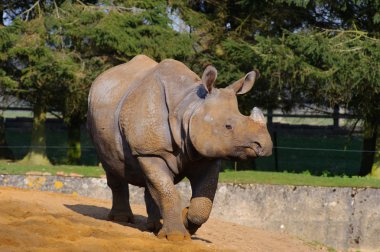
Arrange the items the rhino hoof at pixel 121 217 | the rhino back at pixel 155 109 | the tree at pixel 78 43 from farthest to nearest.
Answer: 1. the tree at pixel 78 43
2. the rhino hoof at pixel 121 217
3. the rhino back at pixel 155 109

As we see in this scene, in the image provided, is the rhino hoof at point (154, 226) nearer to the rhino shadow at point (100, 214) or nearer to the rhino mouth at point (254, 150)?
the rhino shadow at point (100, 214)

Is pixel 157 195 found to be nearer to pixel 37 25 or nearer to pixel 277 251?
pixel 277 251

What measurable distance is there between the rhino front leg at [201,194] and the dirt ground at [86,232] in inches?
10.0

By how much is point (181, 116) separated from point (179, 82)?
544 mm

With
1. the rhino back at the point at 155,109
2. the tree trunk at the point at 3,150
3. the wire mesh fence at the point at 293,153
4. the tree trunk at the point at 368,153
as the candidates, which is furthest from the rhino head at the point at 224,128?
the tree trunk at the point at 3,150

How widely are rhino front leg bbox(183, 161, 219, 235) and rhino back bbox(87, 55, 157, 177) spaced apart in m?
0.96

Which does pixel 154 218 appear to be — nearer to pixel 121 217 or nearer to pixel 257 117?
pixel 121 217

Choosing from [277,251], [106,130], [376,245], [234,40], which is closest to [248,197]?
[376,245]

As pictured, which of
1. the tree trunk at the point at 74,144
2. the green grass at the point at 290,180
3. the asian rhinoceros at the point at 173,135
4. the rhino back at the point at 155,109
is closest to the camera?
the asian rhinoceros at the point at 173,135

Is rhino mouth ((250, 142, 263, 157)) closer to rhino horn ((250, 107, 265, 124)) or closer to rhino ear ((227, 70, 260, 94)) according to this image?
rhino horn ((250, 107, 265, 124))

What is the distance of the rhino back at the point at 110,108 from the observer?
9523 mm

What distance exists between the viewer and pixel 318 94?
18.2m

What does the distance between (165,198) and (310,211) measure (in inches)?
205

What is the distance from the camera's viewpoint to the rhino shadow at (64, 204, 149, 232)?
33.0ft
